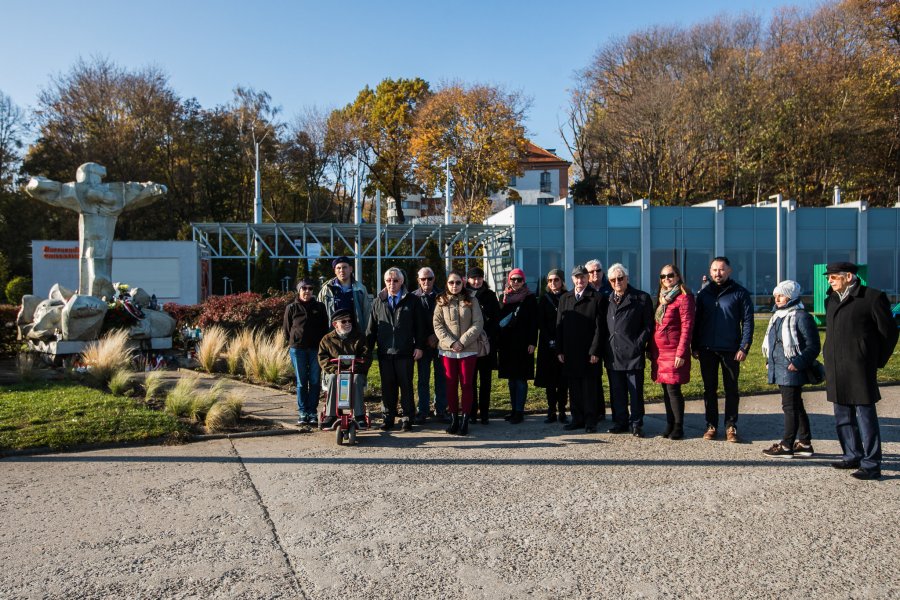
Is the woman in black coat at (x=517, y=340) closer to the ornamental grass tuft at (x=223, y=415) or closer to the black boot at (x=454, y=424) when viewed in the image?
the black boot at (x=454, y=424)

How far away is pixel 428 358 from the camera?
781 cm

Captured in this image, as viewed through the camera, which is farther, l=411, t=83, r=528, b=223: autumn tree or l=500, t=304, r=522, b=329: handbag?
l=411, t=83, r=528, b=223: autumn tree

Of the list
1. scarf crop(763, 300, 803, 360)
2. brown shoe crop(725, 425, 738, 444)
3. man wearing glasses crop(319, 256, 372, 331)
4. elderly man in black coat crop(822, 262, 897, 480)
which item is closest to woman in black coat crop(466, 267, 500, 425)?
man wearing glasses crop(319, 256, 372, 331)

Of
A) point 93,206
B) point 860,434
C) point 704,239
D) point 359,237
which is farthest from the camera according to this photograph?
point 704,239

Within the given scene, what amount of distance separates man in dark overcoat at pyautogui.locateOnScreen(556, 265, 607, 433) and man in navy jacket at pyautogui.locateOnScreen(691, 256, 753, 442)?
103 centimetres

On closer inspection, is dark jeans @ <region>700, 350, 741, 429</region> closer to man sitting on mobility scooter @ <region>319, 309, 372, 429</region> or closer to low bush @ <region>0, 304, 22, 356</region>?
man sitting on mobility scooter @ <region>319, 309, 372, 429</region>

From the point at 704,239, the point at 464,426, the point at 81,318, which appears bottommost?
the point at 464,426

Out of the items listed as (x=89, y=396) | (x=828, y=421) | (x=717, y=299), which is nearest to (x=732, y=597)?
(x=717, y=299)

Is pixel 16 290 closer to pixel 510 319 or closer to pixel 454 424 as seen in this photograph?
pixel 510 319

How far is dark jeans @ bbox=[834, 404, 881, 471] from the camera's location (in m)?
5.44

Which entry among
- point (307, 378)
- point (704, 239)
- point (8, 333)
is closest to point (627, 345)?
point (307, 378)

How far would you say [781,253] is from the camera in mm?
32656

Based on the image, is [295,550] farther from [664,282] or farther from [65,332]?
[65,332]

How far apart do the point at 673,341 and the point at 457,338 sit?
2263 mm
